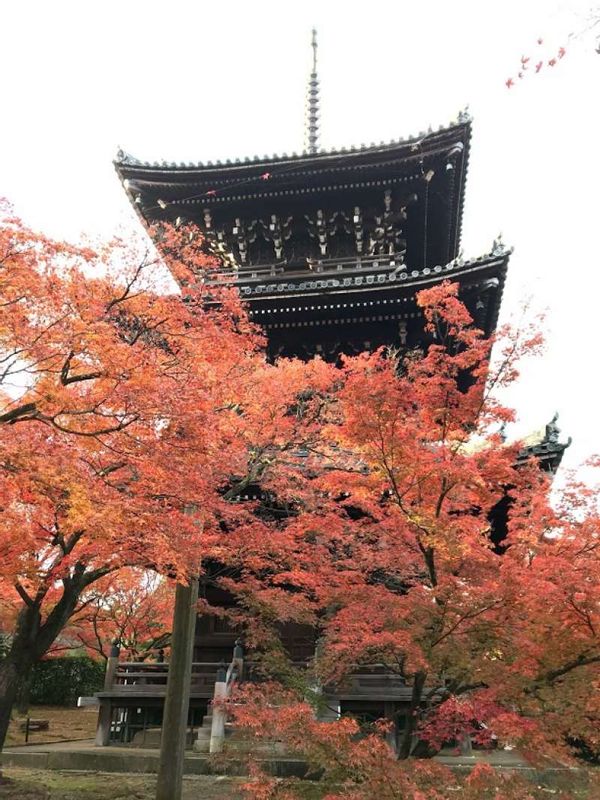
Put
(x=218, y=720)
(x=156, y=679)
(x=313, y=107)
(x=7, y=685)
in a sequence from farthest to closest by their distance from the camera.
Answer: (x=313, y=107)
(x=156, y=679)
(x=218, y=720)
(x=7, y=685)

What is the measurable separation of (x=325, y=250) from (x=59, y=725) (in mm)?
17368

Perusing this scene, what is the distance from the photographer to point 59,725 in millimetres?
19203

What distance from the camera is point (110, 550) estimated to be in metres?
8.80

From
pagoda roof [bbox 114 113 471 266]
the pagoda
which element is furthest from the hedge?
pagoda roof [bbox 114 113 471 266]

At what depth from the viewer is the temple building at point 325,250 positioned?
1275 centimetres

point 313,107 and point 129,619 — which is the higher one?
point 313,107

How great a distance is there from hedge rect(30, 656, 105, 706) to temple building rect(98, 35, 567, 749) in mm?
12310

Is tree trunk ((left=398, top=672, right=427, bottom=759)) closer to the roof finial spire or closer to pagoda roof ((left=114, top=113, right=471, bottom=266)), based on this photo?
pagoda roof ((left=114, top=113, right=471, bottom=266))

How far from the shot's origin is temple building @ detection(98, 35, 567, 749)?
12750 mm

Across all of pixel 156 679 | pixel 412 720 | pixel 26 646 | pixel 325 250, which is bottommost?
pixel 156 679

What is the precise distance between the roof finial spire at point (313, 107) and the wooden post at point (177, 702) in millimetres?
17785

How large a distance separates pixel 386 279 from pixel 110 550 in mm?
8142

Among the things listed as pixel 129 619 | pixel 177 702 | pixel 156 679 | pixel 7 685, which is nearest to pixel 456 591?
pixel 177 702

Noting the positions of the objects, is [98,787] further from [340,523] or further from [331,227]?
[331,227]
